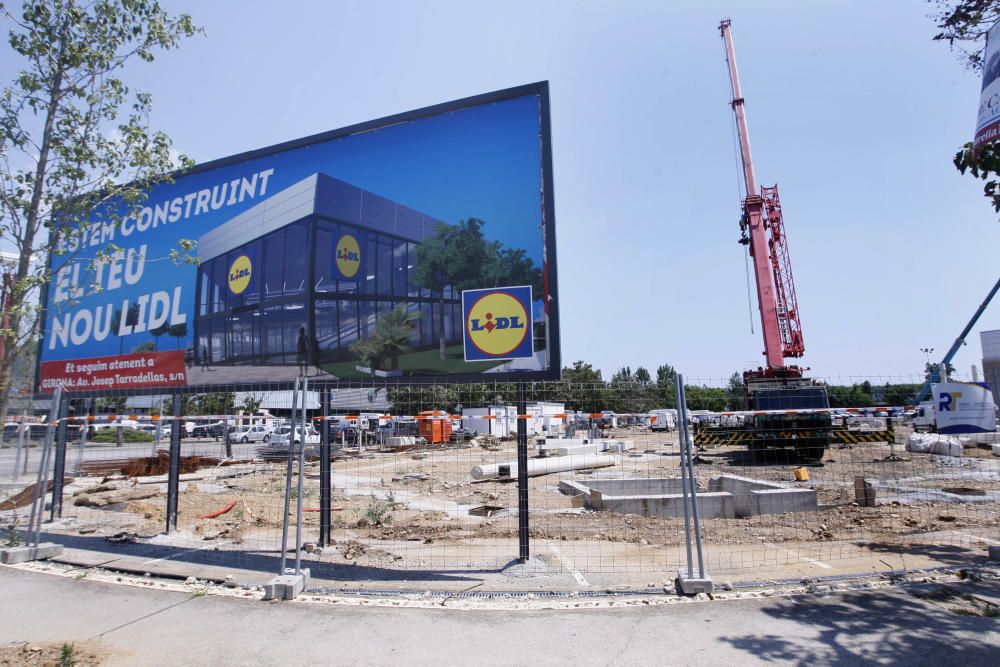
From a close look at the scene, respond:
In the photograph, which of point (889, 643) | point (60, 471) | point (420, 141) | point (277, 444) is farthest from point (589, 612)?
point (60, 471)

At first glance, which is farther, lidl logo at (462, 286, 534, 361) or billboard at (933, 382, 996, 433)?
lidl logo at (462, 286, 534, 361)

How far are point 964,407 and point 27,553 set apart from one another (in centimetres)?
1179

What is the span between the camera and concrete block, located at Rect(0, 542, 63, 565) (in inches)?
286

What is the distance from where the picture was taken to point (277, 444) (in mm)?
11742

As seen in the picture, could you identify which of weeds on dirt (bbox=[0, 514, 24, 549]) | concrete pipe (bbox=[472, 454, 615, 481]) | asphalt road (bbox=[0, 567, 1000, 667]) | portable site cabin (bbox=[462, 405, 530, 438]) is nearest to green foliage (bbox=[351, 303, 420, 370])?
portable site cabin (bbox=[462, 405, 530, 438])

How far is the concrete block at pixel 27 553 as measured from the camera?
23.8 feet

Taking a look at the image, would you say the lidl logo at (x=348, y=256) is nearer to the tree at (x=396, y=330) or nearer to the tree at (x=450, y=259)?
the tree at (x=396, y=330)

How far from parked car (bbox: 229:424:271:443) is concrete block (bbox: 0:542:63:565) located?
333cm

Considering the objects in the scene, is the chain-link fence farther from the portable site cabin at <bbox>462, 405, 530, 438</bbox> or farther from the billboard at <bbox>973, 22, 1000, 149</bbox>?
the billboard at <bbox>973, 22, 1000, 149</bbox>

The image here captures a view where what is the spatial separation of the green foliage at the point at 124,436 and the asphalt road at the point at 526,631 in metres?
6.99

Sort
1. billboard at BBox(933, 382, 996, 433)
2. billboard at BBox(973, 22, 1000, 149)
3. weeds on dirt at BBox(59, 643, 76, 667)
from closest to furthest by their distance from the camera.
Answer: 1. weeds on dirt at BBox(59, 643, 76, 667)
2. billboard at BBox(973, 22, 1000, 149)
3. billboard at BBox(933, 382, 996, 433)

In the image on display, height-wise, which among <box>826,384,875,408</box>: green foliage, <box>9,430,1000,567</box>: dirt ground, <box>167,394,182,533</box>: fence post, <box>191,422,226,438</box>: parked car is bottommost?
<box>9,430,1000,567</box>: dirt ground

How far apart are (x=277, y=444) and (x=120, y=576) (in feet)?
16.6

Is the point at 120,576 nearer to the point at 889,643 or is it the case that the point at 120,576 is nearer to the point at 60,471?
the point at 60,471
